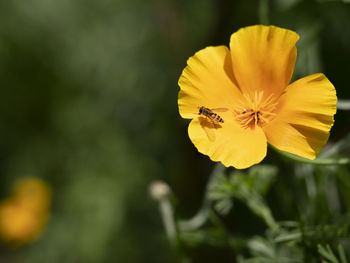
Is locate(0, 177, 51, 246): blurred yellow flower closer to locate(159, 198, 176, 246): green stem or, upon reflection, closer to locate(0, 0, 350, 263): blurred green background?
locate(0, 0, 350, 263): blurred green background

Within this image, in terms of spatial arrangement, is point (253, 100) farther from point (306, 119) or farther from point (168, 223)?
point (168, 223)

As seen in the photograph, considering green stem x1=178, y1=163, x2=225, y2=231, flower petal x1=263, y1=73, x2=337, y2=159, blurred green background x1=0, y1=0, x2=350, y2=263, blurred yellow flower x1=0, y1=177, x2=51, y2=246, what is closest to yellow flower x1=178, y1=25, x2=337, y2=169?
flower petal x1=263, y1=73, x2=337, y2=159

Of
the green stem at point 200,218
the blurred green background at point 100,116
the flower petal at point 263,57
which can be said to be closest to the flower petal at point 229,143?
the flower petal at point 263,57

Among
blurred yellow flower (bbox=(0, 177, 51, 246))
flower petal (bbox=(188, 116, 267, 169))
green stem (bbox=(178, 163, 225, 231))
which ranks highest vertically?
flower petal (bbox=(188, 116, 267, 169))

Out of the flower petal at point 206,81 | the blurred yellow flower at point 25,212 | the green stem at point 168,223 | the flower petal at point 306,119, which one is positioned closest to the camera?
the flower petal at point 306,119

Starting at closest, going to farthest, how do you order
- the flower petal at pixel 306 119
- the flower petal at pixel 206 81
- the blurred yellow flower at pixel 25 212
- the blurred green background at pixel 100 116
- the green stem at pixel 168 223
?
1. the flower petal at pixel 306 119
2. the flower petal at pixel 206 81
3. the green stem at pixel 168 223
4. the blurred green background at pixel 100 116
5. the blurred yellow flower at pixel 25 212

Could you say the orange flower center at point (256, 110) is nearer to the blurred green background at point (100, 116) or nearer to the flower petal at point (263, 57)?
the flower petal at point (263, 57)
